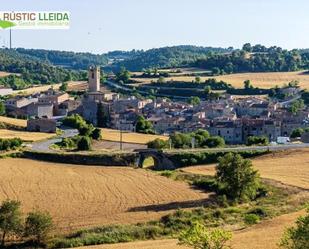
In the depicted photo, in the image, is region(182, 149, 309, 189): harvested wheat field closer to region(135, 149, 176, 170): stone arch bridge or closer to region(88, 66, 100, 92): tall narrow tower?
region(135, 149, 176, 170): stone arch bridge

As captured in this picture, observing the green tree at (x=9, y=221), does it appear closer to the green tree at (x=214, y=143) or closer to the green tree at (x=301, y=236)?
the green tree at (x=301, y=236)

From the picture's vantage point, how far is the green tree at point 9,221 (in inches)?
1242

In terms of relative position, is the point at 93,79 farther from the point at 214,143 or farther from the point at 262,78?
the point at 262,78

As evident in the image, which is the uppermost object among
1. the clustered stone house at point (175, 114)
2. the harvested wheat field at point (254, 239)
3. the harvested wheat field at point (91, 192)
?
the clustered stone house at point (175, 114)

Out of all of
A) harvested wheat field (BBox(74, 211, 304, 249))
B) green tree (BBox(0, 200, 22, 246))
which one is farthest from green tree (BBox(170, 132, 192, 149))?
green tree (BBox(0, 200, 22, 246))

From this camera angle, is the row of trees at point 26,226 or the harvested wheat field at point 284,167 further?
the harvested wheat field at point 284,167

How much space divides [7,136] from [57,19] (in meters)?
18.0

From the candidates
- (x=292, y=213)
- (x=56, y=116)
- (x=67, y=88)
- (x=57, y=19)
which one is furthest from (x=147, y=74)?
(x=292, y=213)

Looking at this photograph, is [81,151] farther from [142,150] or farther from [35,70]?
[35,70]

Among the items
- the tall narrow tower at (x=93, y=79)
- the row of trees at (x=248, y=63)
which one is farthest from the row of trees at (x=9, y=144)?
the row of trees at (x=248, y=63)

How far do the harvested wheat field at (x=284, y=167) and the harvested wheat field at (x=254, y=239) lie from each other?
1085 centimetres

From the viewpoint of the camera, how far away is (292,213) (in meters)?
35.7

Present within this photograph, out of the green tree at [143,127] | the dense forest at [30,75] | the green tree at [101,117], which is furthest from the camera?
the dense forest at [30,75]

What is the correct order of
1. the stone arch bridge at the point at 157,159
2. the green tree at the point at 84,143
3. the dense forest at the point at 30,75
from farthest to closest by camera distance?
1. the dense forest at the point at 30,75
2. the green tree at the point at 84,143
3. the stone arch bridge at the point at 157,159
